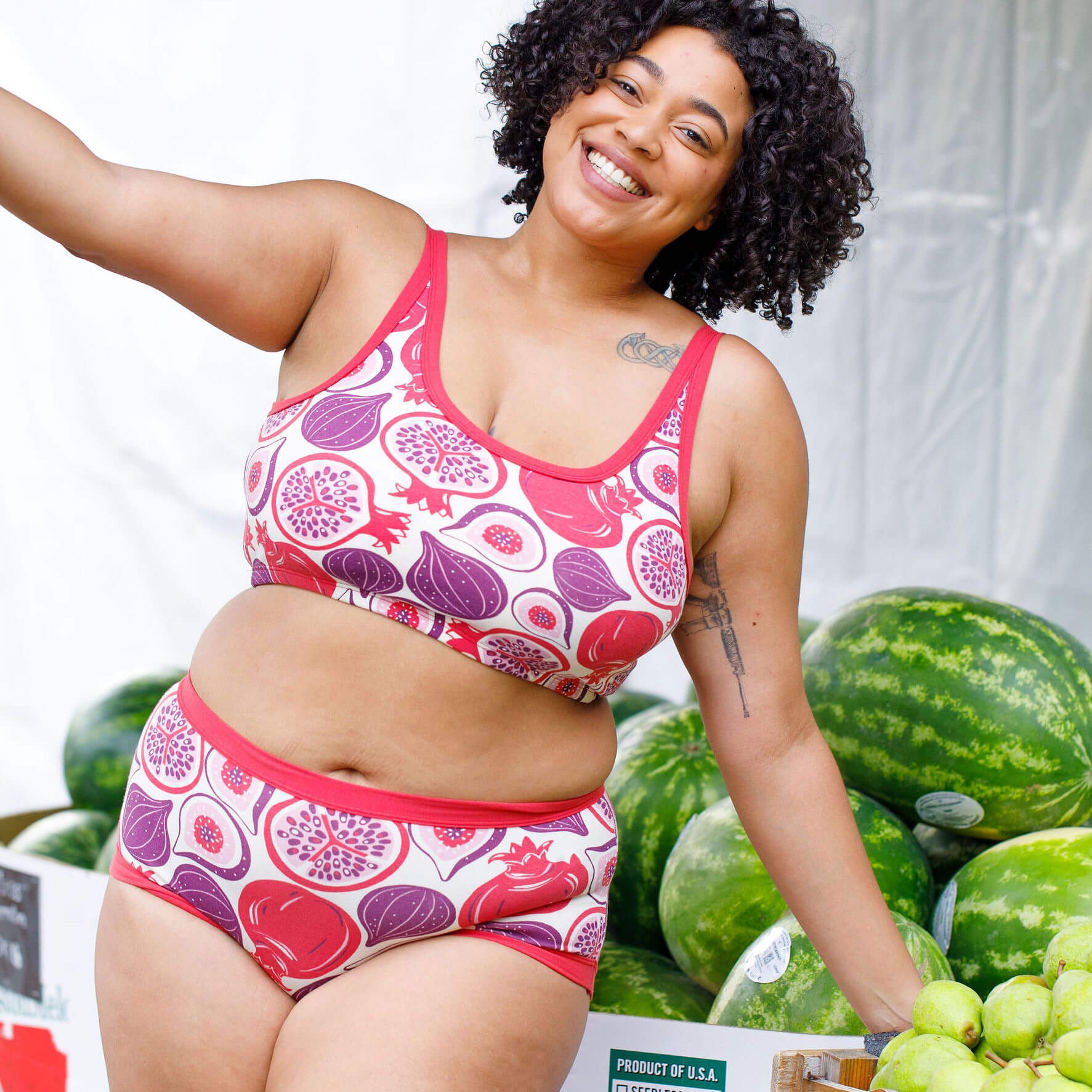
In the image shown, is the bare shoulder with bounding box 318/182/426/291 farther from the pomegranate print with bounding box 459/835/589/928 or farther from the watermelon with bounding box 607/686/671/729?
the watermelon with bounding box 607/686/671/729

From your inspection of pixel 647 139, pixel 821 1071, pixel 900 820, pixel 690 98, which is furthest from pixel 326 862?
pixel 900 820

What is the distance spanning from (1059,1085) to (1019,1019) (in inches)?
6.0

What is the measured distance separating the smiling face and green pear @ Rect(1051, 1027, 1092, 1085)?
1.18m

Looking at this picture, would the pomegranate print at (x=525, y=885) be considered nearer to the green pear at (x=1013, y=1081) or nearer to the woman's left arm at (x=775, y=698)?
the woman's left arm at (x=775, y=698)

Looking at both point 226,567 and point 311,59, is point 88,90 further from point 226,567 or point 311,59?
point 226,567

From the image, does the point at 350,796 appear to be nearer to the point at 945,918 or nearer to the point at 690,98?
the point at 690,98

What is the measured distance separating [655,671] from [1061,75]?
2087 millimetres

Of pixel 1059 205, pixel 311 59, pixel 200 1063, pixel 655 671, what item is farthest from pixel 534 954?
pixel 1059 205

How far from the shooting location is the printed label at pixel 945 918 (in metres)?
2.16

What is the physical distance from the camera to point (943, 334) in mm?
3650

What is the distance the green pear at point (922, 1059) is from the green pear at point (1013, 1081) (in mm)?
93

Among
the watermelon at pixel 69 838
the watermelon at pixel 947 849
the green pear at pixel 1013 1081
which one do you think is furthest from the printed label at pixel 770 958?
the watermelon at pixel 69 838

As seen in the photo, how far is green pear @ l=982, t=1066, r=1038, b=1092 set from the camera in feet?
3.10

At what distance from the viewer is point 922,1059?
1088mm
